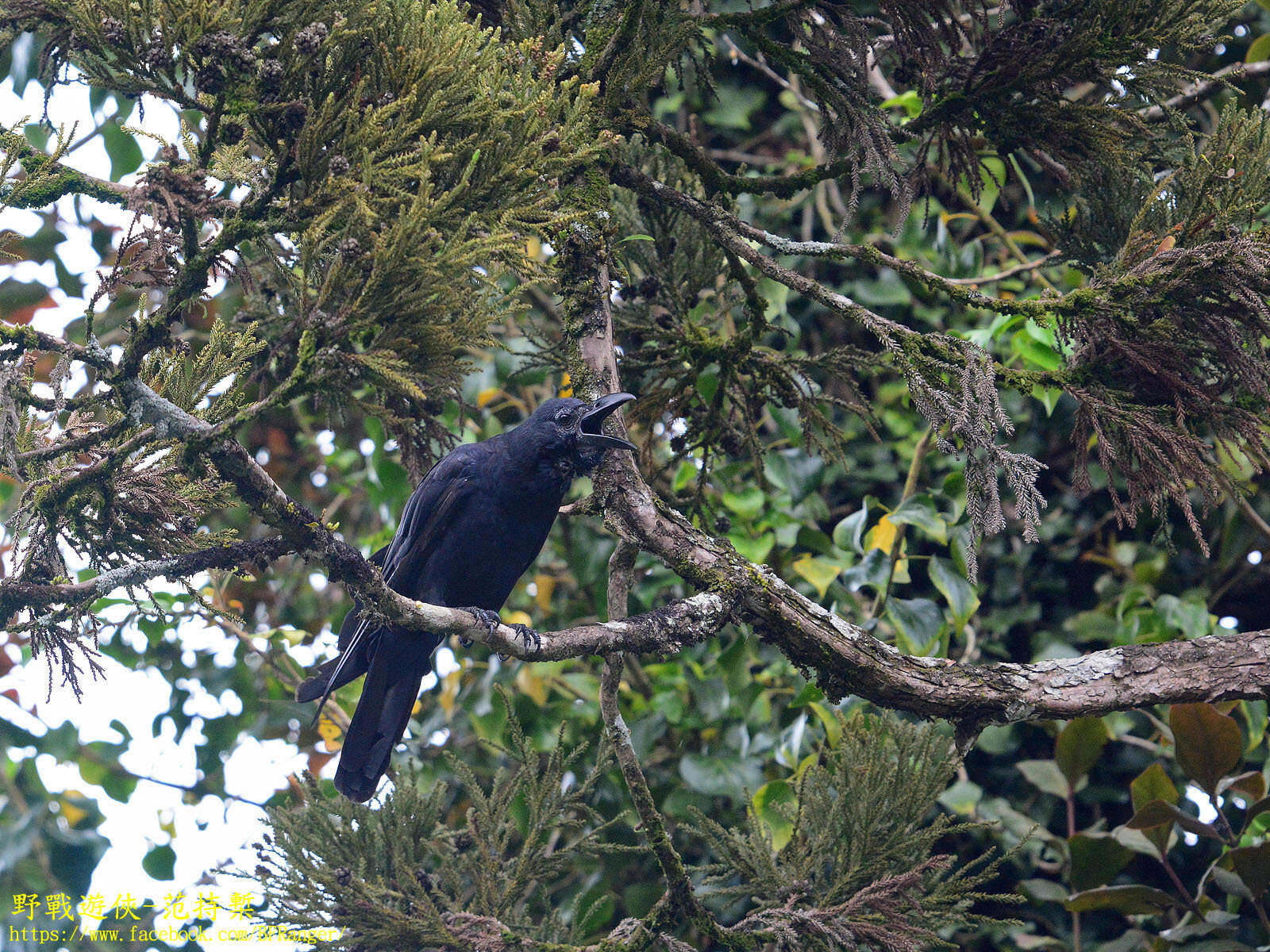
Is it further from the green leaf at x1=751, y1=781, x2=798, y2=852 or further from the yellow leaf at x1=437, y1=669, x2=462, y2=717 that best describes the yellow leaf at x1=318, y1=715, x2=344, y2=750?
the green leaf at x1=751, y1=781, x2=798, y2=852

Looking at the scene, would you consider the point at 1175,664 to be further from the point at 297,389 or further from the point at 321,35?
the point at 321,35

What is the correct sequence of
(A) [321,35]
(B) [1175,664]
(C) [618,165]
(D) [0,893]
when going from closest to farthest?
(A) [321,35] < (B) [1175,664] < (C) [618,165] < (D) [0,893]

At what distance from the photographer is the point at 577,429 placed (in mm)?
2564

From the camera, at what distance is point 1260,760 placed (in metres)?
3.79

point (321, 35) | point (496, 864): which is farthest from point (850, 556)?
point (321, 35)

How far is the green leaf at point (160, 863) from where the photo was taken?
3.36m

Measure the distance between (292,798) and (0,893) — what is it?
0.97 meters

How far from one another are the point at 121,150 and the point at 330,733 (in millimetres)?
2262

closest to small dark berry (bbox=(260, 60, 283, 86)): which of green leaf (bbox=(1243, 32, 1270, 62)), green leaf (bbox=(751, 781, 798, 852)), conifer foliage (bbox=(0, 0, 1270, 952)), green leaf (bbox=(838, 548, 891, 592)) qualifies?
conifer foliage (bbox=(0, 0, 1270, 952))

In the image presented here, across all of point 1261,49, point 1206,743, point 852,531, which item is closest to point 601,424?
point 852,531

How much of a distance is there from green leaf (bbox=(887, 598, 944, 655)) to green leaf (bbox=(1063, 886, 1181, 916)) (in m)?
0.82

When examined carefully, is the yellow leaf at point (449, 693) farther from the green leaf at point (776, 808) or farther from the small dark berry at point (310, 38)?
the small dark berry at point (310, 38)

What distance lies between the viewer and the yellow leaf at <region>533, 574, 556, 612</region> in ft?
15.1

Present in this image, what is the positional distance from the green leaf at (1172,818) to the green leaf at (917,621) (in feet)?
2.38
